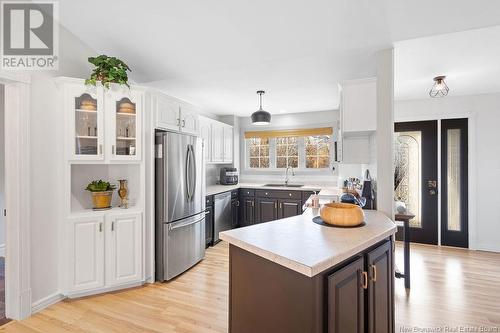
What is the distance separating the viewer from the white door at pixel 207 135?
4582mm

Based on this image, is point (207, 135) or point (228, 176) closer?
point (207, 135)

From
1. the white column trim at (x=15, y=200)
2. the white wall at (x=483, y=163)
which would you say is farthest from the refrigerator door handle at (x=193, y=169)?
the white wall at (x=483, y=163)

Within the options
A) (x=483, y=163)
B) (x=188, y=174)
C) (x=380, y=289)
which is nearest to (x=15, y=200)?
(x=188, y=174)

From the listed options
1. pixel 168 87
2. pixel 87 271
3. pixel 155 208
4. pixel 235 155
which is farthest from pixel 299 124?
pixel 87 271

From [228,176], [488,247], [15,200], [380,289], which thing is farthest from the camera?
→ [228,176]

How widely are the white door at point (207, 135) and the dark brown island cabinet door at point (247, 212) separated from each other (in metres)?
1.11

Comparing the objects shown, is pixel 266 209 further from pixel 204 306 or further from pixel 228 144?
pixel 204 306

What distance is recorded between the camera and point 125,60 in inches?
126

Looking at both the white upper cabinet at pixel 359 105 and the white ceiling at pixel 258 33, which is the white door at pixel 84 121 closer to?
the white ceiling at pixel 258 33

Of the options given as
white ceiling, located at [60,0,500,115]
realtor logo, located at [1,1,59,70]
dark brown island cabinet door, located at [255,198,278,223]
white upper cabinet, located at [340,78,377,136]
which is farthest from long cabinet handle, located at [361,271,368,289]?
dark brown island cabinet door, located at [255,198,278,223]

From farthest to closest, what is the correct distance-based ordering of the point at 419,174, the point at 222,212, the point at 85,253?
the point at 222,212 → the point at 419,174 → the point at 85,253

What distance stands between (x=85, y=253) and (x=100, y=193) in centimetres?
62

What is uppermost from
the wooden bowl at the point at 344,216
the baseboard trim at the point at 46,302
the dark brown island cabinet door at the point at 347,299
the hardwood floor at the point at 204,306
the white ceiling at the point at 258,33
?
the white ceiling at the point at 258,33

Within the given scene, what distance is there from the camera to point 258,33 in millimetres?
2512
